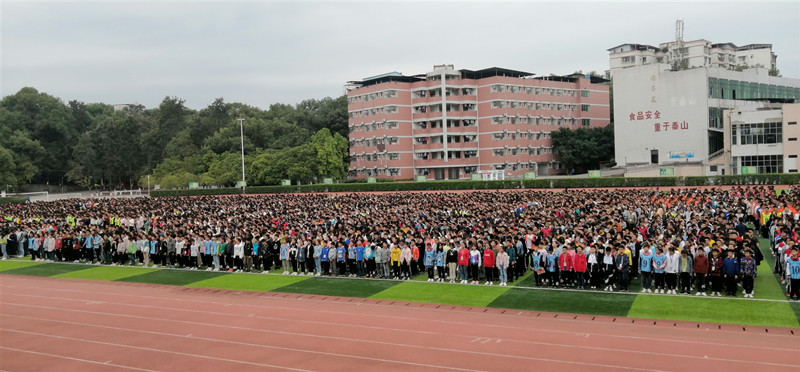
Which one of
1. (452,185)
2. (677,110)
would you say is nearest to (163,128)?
(452,185)

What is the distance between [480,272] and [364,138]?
49762 millimetres

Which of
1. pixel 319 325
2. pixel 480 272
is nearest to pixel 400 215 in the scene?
pixel 480 272

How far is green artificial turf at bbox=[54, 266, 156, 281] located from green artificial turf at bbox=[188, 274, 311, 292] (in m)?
3.53

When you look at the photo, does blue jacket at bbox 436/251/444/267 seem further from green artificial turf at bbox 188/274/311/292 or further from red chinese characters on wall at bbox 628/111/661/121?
red chinese characters on wall at bbox 628/111/661/121

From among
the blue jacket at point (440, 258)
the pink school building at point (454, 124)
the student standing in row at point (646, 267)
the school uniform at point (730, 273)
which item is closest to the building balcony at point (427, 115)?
the pink school building at point (454, 124)

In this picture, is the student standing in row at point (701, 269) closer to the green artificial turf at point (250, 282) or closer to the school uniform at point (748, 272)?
the school uniform at point (748, 272)

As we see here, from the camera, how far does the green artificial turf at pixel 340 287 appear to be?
15773mm

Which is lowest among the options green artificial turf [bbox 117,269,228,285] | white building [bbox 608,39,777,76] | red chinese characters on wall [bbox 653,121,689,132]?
green artificial turf [bbox 117,269,228,285]

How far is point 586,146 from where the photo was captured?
199ft

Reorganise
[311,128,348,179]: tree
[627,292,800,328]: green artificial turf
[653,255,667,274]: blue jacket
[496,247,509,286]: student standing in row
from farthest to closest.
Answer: [311,128,348,179]: tree, [496,247,509,286]: student standing in row, [653,255,667,274]: blue jacket, [627,292,800,328]: green artificial turf


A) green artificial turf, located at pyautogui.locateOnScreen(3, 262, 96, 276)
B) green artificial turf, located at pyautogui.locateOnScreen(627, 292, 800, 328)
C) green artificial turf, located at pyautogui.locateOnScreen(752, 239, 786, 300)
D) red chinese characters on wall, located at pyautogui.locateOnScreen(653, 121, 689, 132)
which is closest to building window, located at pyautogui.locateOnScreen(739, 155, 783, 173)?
red chinese characters on wall, located at pyautogui.locateOnScreen(653, 121, 689, 132)

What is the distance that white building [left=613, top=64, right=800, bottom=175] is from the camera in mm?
51875

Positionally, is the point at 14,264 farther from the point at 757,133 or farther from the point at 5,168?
the point at 757,133

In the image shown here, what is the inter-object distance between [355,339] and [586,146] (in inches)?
2103
